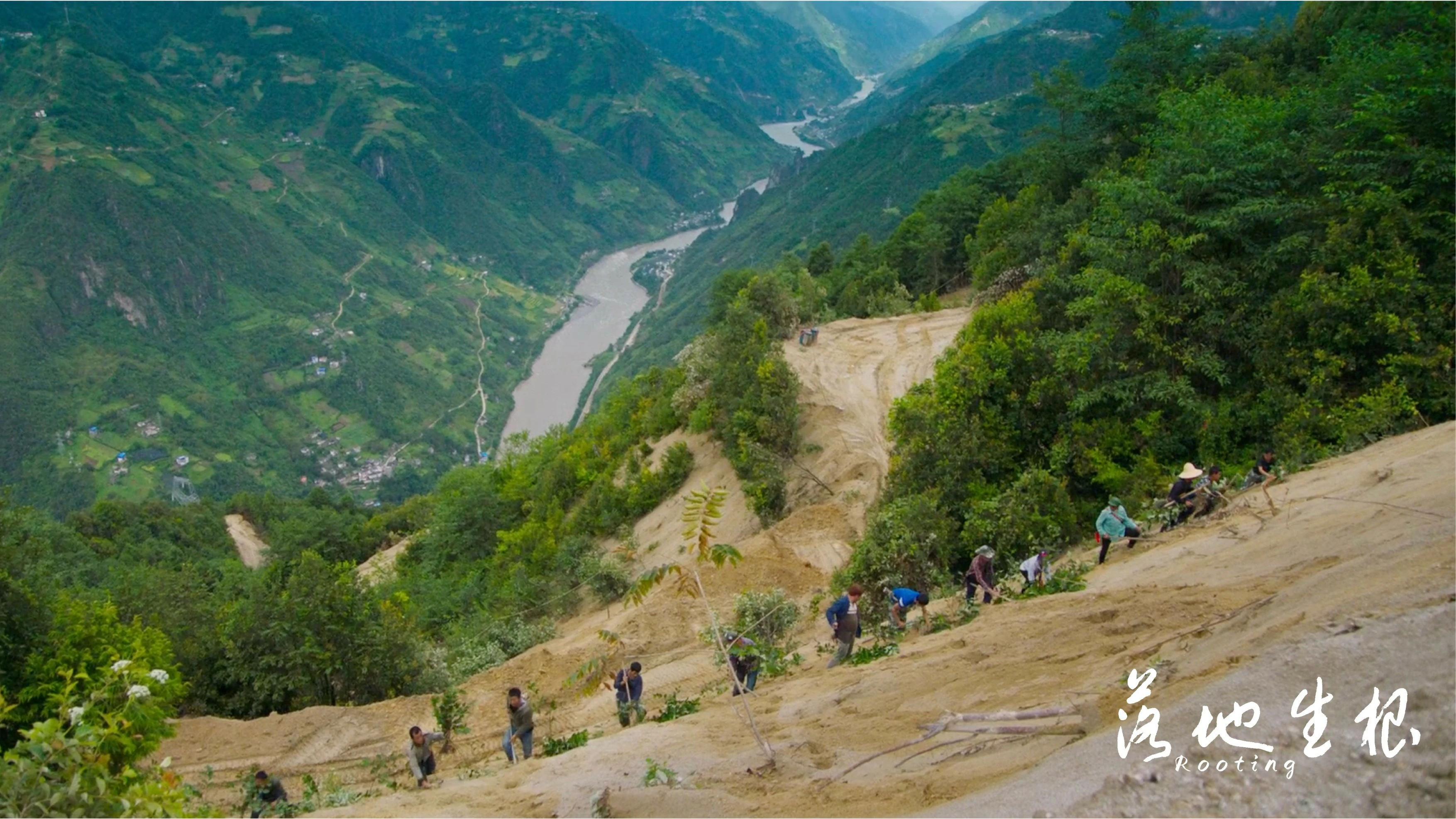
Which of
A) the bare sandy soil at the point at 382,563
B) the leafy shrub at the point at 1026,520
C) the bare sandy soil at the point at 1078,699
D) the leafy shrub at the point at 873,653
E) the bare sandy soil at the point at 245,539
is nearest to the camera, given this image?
the bare sandy soil at the point at 1078,699

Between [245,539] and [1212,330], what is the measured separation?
8560 centimetres

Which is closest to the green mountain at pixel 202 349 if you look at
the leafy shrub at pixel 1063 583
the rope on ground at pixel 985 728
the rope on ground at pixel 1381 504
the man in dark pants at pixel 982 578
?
the man in dark pants at pixel 982 578

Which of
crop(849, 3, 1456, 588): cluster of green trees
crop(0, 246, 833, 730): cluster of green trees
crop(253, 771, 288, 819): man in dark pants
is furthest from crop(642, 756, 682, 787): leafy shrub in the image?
crop(849, 3, 1456, 588): cluster of green trees

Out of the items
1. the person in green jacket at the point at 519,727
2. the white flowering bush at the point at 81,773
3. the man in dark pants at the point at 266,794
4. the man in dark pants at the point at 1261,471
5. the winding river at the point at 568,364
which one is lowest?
the man in dark pants at the point at 1261,471

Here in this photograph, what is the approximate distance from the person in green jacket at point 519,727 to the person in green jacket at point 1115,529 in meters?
10.4

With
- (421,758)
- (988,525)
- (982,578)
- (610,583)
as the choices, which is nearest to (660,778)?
(421,758)

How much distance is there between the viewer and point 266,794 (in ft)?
44.5

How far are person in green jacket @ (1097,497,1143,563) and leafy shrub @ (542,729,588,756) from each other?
959 cm

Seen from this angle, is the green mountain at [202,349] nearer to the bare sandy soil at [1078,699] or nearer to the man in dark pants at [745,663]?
the bare sandy soil at [1078,699]

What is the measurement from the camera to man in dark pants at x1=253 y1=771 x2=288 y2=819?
13109 millimetres

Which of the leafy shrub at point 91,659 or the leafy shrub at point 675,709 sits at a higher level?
the leafy shrub at point 91,659

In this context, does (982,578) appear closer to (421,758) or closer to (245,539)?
(421,758)

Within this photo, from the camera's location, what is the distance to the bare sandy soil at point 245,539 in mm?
77188

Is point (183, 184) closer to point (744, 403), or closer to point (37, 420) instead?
point (37, 420)
